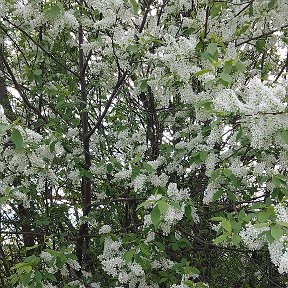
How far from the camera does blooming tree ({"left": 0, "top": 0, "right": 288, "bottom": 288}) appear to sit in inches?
A: 109

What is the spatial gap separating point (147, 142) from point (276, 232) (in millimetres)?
2507

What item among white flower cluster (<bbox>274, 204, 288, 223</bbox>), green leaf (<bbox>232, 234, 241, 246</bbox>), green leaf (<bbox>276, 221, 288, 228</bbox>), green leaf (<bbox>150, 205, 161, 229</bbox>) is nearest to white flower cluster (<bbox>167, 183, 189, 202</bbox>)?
green leaf (<bbox>150, 205, 161, 229</bbox>)

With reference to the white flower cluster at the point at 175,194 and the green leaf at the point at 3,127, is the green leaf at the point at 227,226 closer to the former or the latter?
the white flower cluster at the point at 175,194

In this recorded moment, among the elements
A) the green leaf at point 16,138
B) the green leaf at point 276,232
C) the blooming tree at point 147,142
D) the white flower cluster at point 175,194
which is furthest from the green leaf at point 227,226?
the green leaf at point 16,138

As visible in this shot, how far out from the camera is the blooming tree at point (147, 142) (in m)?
2.78

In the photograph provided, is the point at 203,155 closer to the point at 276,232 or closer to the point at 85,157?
the point at 276,232

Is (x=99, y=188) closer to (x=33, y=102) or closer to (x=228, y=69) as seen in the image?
(x=33, y=102)

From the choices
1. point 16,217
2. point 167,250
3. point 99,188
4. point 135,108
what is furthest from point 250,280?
point 16,217

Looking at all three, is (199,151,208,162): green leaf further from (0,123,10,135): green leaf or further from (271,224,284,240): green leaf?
(0,123,10,135): green leaf

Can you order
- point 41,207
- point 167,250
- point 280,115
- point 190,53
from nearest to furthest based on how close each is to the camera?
1. point 280,115
2. point 190,53
3. point 167,250
4. point 41,207

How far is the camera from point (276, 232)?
6.91ft

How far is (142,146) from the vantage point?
13.3 feet

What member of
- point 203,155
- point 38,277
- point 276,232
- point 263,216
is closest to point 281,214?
point 263,216

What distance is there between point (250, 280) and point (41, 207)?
2412 millimetres
